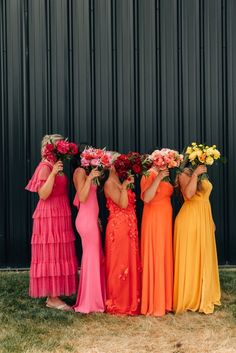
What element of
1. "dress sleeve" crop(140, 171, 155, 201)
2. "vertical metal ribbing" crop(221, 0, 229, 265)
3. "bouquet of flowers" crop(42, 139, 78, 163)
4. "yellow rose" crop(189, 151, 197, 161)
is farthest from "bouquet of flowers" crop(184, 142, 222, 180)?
"vertical metal ribbing" crop(221, 0, 229, 265)

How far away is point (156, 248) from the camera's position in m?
6.23

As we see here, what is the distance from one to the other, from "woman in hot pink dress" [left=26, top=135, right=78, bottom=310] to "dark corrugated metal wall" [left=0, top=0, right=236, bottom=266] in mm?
2105

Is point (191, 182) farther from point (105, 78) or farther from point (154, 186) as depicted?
point (105, 78)

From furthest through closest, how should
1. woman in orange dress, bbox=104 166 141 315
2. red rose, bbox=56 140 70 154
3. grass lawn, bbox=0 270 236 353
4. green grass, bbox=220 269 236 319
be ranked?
green grass, bbox=220 269 236 319, woman in orange dress, bbox=104 166 141 315, red rose, bbox=56 140 70 154, grass lawn, bbox=0 270 236 353

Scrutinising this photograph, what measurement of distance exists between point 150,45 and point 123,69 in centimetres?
55

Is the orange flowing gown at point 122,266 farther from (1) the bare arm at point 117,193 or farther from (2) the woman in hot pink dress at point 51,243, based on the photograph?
(2) the woman in hot pink dress at point 51,243

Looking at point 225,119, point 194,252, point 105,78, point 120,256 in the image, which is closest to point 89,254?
point 120,256

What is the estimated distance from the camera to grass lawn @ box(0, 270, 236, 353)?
520cm

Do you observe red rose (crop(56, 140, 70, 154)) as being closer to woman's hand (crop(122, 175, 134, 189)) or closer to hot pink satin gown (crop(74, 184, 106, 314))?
hot pink satin gown (crop(74, 184, 106, 314))

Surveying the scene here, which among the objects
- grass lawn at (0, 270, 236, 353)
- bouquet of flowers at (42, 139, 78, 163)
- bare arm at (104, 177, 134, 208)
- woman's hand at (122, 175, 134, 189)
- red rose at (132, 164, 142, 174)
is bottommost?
grass lawn at (0, 270, 236, 353)

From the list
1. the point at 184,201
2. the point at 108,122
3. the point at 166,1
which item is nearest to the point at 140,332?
the point at 184,201

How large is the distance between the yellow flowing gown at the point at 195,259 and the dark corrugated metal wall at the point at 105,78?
2262mm

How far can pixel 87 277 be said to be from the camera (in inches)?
244

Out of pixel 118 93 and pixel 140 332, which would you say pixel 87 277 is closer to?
pixel 140 332
